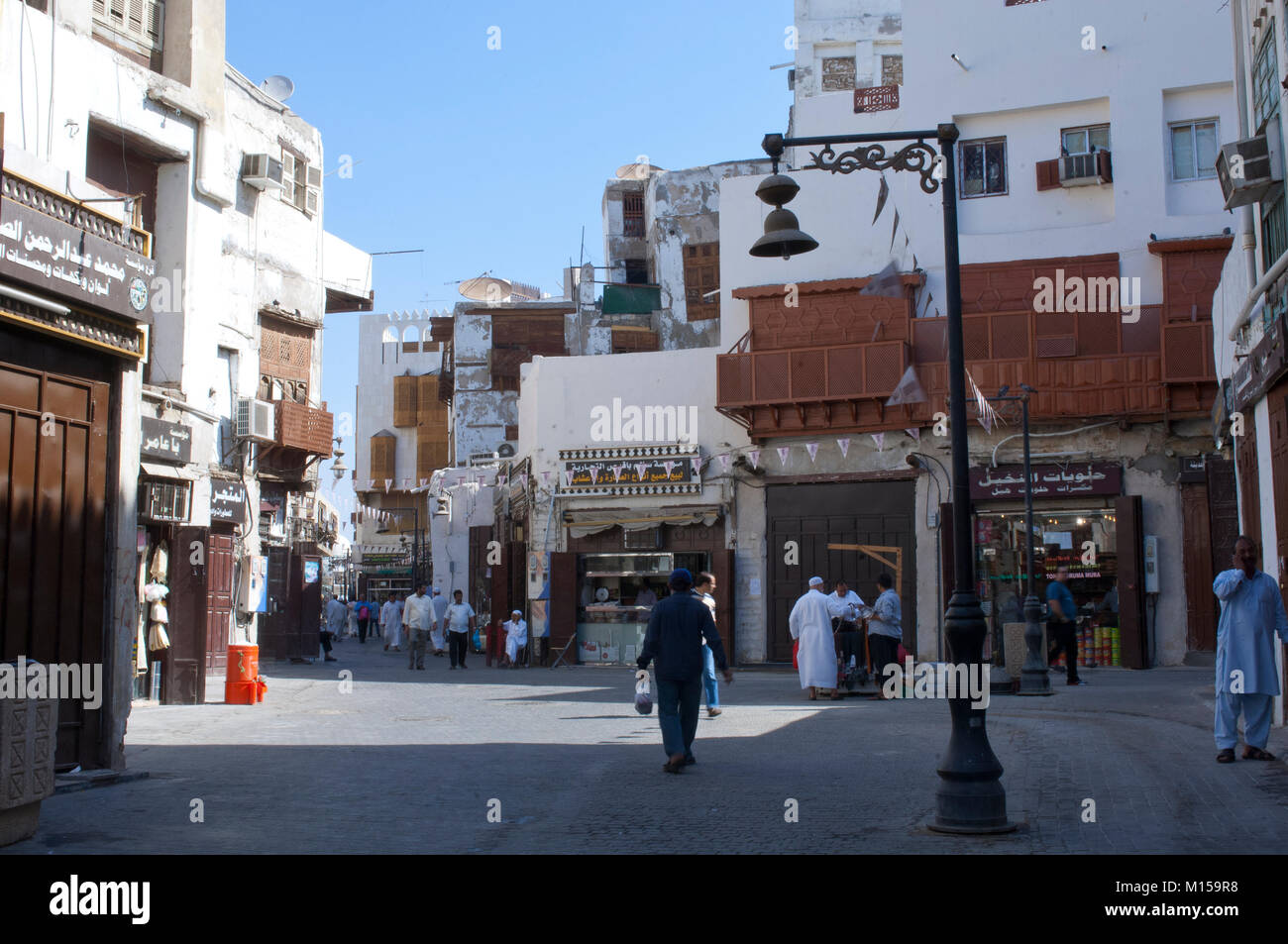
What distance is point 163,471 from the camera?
19547 mm

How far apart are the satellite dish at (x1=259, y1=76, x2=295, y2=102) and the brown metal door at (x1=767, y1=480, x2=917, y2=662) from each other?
49.7 feet

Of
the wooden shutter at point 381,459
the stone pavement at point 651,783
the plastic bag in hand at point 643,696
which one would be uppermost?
the wooden shutter at point 381,459

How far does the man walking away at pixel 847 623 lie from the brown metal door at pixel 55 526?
443 inches

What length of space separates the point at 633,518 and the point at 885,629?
37.2 feet

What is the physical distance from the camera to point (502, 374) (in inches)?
2175

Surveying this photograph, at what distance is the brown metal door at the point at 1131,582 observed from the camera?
24.0 metres

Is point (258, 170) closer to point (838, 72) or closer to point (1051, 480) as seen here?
point (1051, 480)

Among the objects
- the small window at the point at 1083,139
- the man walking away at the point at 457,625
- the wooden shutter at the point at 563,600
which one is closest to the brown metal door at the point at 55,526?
the man walking away at the point at 457,625

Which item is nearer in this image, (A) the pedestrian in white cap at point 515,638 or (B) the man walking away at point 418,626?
(B) the man walking away at point 418,626

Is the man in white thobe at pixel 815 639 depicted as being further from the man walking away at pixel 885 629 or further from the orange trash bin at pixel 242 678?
the orange trash bin at pixel 242 678

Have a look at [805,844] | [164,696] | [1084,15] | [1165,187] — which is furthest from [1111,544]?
[805,844]

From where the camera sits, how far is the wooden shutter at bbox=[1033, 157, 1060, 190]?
26.1 m

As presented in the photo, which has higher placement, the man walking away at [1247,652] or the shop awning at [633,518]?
the shop awning at [633,518]
